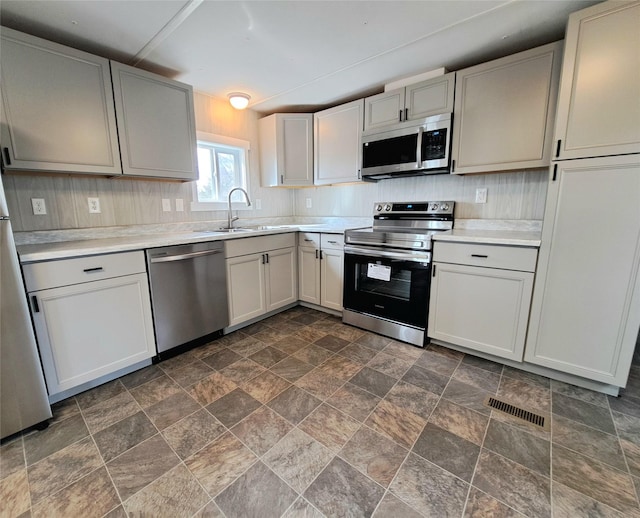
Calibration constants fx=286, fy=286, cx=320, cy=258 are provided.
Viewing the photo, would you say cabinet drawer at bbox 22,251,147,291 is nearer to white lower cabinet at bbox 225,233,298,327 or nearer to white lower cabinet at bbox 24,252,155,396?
white lower cabinet at bbox 24,252,155,396

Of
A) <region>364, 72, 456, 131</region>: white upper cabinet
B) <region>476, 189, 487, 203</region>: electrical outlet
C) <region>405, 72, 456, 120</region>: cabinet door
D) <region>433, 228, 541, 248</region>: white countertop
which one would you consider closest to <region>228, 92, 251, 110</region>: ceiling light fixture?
<region>364, 72, 456, 131</region>: white upper cabinet

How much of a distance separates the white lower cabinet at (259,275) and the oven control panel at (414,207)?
38.2 inches

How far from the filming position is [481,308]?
2037 mm

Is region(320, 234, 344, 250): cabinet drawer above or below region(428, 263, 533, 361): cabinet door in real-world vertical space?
above

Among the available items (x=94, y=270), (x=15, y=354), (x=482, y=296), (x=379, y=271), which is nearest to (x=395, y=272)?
(x=379, y=271)

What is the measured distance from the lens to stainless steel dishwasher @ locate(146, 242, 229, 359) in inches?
78.4

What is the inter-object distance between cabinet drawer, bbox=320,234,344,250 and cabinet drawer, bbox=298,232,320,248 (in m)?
0.06

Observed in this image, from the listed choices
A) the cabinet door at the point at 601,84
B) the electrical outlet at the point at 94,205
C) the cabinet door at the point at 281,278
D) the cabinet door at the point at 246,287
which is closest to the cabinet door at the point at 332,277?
the cabinet door at the point at 281,278

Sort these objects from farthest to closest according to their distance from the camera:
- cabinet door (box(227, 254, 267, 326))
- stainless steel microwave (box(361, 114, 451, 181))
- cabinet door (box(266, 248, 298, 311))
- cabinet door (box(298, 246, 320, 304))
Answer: cabinet door (box(298, 246, 320, 304))
cabinet door (box(266, 248, 298, 311))
cabinet door (box(227, 254, 267, 326))
stainless steel microwave (box(361, 114, 451, 181))

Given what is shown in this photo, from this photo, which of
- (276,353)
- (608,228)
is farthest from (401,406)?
(608,228)

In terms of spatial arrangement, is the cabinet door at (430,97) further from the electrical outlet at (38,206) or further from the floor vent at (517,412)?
the electrical outlet at (38,206)

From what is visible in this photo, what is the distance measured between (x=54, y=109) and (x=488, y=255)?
2.92m

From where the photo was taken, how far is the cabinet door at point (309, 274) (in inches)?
116

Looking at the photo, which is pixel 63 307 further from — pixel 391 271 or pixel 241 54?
pixel 391 271
